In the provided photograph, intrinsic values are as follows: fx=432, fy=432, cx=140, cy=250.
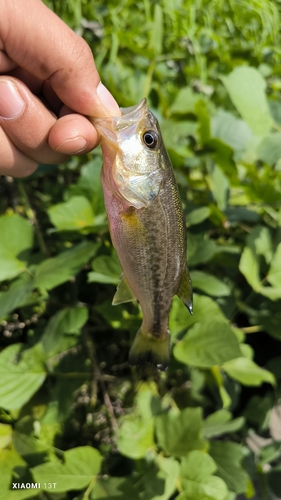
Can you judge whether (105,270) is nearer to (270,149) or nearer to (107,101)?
(107,101)

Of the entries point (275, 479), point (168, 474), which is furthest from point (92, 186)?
point (275, 479)

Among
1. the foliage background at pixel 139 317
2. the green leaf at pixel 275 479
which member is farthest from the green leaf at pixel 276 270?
the green leaf at pixel 275 479

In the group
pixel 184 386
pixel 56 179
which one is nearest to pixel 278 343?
pixel 184 386

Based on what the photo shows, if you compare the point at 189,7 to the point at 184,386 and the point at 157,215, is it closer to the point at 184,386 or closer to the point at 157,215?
the point at 157,215

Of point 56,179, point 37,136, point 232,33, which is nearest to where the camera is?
point 37,136

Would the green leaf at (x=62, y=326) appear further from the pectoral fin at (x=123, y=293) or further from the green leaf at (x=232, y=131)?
Result: the green leaf at (x=232, y=131)

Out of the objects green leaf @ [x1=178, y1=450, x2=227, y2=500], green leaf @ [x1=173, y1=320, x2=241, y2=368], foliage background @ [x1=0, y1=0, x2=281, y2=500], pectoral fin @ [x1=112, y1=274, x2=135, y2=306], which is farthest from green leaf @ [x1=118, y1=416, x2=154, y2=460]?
pectoral fin @ [x1=112, y1=274, x2=135, y2=306]
